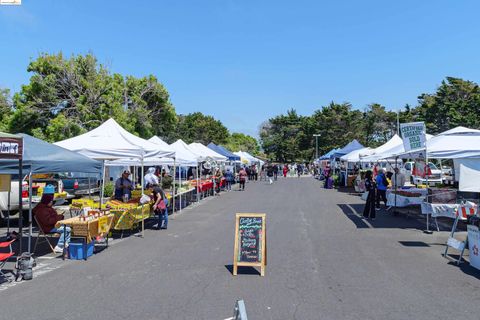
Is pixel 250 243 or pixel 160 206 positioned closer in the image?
pixel 250 243

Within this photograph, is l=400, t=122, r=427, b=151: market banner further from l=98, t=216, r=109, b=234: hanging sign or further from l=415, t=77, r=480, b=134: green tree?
l=415, t=77, r=480, b=134: green tree

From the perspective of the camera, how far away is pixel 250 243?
7.33 metres

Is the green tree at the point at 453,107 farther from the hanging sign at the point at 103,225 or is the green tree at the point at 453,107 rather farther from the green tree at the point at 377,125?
the hanging sign at the point at 103,225

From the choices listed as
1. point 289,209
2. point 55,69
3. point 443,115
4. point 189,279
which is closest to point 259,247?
point 189,279

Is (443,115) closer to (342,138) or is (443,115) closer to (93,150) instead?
(342,138)

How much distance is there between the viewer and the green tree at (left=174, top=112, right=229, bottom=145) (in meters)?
60.7

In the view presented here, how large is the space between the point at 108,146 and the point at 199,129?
5354 cm

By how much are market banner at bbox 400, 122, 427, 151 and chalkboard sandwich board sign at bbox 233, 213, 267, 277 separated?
7229 mm

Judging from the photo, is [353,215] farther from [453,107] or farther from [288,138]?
[288,138]

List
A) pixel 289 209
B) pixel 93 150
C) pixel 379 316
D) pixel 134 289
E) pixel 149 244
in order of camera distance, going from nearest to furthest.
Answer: pixel 379 316 → pixel 134 289 → pixel 149 244 → pixel 93 150 → pixel 289 209

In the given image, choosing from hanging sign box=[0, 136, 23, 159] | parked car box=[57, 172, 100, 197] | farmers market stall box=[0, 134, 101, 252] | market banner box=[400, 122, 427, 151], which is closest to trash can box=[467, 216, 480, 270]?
market banner box=[400, 122, 427, 151]

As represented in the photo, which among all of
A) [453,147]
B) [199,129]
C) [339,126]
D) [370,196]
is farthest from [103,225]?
[339,126]

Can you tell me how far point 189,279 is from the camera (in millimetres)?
6887

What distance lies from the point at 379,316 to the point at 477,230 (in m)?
3.55
